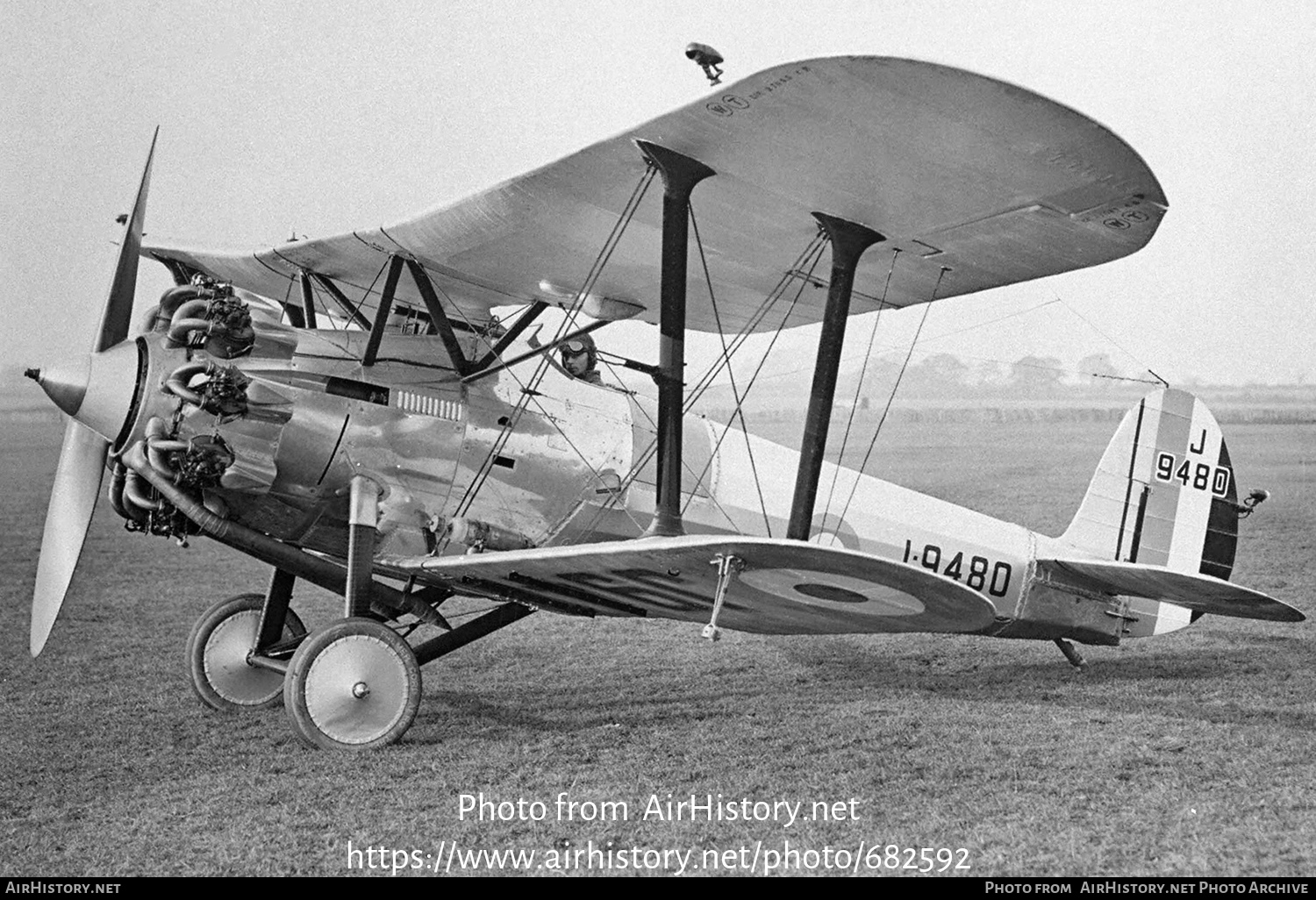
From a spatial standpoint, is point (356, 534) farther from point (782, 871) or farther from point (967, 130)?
point (967, 130)

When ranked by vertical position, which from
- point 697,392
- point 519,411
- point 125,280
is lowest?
point 519,411

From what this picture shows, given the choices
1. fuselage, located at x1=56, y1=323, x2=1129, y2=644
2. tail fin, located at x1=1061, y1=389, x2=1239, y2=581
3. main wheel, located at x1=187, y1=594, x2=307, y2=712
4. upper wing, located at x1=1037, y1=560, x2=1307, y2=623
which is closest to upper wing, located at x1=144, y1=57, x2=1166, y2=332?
fuselage, located at x1=56, y1=323, x2=1129, y2=644

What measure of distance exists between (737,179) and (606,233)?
828 mm

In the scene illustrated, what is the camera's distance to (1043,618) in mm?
6316

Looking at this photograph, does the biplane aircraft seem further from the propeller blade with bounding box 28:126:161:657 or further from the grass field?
the grass field

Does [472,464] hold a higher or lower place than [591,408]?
lower

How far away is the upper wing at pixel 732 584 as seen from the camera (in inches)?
152

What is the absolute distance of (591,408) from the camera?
5582 mm

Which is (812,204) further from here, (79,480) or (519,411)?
(79,480)

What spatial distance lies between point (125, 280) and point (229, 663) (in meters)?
1.99

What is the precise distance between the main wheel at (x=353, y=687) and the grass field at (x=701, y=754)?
0.11 meters

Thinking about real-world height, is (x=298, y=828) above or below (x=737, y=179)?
below

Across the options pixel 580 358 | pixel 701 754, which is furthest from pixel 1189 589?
pixel 580 358
